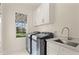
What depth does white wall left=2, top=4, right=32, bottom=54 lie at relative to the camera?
17.8ft

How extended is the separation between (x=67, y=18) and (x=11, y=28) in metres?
2.93

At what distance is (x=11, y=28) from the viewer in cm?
568

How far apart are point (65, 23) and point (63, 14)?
0.25 metres

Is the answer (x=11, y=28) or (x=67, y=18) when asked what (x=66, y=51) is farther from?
(x=11, y=28)

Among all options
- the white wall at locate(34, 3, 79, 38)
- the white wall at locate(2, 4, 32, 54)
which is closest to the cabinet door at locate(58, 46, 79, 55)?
the white wall at locate(34, 3, 79, 38)

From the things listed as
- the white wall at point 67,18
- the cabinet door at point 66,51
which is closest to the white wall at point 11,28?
the white wall at point 67,18

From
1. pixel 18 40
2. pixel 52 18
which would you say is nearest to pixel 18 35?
pixel 18 40

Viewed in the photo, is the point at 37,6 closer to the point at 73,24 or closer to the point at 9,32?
the point at 9,32

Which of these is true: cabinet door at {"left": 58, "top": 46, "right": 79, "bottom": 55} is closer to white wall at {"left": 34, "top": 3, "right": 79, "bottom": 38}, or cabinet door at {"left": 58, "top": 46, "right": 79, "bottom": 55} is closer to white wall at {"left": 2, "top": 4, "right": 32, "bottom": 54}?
white wall at {"left": 34, "top": 3, "right": 79, "bottom": 38}

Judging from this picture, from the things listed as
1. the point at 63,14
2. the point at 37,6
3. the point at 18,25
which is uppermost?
the point at 37,6

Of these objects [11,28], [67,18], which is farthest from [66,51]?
[11,28]

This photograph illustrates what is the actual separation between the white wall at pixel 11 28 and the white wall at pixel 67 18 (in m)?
1.56

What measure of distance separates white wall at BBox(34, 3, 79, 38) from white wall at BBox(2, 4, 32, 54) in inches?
61.4

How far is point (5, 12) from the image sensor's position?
5.61 m
